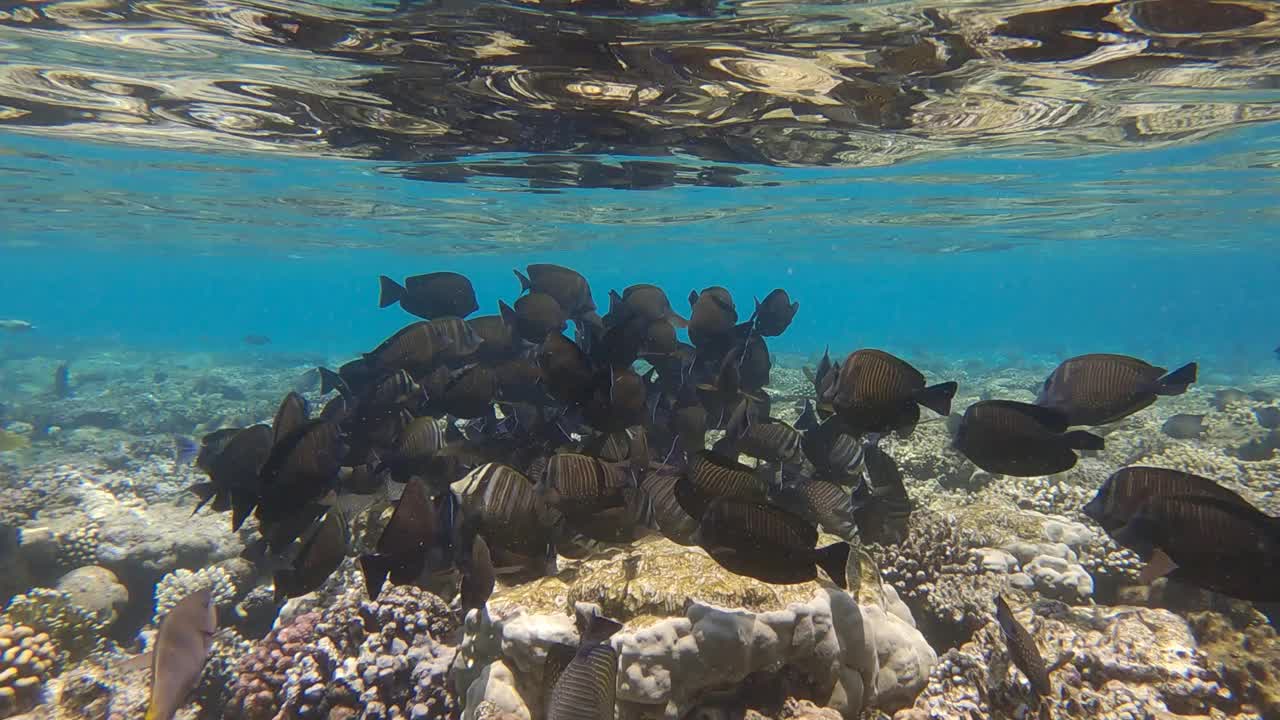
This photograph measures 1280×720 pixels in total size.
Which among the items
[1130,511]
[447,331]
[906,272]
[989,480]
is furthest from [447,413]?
[906,272]

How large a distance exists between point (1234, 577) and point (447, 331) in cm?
618

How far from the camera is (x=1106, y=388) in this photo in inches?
143

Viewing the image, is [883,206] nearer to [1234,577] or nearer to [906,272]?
[1234,577]

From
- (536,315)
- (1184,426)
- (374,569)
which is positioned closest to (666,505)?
(374,569)

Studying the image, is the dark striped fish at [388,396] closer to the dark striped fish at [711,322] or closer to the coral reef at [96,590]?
the dark striped fish at [711,322]

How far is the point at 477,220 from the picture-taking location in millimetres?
29781

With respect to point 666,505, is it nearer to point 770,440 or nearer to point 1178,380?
point 770,440

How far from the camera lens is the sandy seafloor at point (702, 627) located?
161 inches

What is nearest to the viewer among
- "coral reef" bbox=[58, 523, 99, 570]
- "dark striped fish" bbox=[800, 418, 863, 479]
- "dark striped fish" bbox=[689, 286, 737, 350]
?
"dark striped fish" bbox=[800, 418, 863, 479]

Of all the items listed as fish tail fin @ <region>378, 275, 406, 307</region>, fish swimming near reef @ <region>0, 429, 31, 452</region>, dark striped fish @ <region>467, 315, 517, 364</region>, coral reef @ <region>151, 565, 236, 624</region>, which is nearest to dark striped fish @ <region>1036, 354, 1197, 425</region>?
dark striped fish @ <region>467, 315, 517, 364</region>

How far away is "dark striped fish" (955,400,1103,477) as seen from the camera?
11.4ft

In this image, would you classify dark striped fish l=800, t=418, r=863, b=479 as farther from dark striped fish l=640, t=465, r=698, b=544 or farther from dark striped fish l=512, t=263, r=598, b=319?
dark striped fish l=512, t=263, r=598, b=319

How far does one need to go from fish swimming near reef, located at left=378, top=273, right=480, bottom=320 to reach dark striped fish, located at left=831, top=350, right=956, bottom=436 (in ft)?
16.6

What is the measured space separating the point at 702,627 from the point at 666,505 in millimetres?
944
